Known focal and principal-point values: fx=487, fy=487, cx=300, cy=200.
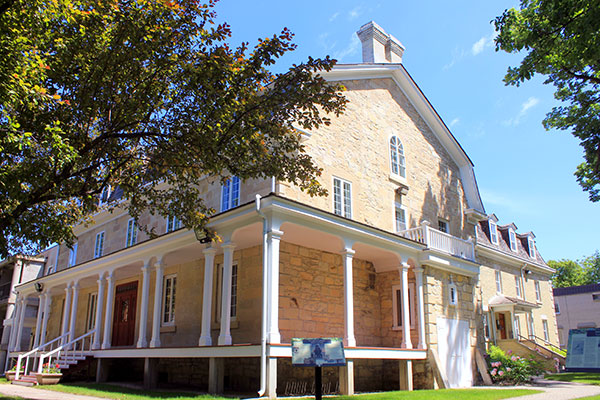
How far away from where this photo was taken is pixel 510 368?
17.6 meters

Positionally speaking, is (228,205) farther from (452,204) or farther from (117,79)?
(452,204)

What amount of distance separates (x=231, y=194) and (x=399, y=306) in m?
7.00

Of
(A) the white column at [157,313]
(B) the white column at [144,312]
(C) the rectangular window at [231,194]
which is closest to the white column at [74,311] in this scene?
(B) the white column at [144,312]

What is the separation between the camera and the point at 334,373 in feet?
48.4

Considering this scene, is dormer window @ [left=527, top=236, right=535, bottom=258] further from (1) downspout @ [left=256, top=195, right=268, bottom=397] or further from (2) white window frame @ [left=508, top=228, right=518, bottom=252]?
(1) downspout @ [left=256, top=195, right=268, bottom=397]

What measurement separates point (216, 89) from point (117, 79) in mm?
1940

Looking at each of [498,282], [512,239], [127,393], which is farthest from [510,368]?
[127,393]

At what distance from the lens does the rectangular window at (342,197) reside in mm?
15914

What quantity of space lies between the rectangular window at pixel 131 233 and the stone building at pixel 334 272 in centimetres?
10

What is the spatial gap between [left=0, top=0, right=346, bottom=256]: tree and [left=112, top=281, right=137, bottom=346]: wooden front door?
10.2 m

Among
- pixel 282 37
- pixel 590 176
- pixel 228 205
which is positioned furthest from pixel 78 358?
pixel 590 176

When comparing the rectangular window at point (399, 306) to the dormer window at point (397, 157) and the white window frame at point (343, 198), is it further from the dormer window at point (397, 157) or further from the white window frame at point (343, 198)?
the dormer window at point (397, 157)

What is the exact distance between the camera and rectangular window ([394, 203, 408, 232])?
1841cm

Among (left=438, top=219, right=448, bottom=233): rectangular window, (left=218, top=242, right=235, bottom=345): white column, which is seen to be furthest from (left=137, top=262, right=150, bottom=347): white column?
(left=438, top=219, right=448, bottom=233): rectangular window
